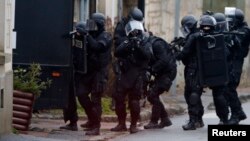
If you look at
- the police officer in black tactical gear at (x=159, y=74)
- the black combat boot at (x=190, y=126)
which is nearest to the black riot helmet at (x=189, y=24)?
the police officer in black tactical gear at (x=159, y=74)

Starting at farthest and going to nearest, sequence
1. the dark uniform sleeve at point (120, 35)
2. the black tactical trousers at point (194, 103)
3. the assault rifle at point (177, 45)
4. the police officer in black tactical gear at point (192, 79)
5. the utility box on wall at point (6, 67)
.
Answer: the assault rifle at point (177, 45) < the black tactical trousers at point (194, 103) < the police officer in black tactical gear at point (192, 79) < the dark uniform sleeve at point (120, 35) < the utility box on wall at point (6, 67)

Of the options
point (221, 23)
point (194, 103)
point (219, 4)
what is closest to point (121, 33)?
point (194, 103)

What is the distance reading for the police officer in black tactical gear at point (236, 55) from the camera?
604 inches

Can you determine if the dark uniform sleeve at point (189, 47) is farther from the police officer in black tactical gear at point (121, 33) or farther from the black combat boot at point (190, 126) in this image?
the black combat boot at point (190, 126)

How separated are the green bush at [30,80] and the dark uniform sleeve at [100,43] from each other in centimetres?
92

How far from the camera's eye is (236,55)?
15.4 metres

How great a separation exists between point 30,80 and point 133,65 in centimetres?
174

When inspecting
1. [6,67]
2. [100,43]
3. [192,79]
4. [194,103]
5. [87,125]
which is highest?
[100,43]

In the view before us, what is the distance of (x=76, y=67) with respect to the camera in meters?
14.3

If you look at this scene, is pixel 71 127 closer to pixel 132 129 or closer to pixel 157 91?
pixel 132 129

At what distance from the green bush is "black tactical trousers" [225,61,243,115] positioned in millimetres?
3248

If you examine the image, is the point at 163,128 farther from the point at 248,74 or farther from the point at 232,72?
the point at 248,74

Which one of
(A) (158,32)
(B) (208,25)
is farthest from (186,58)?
(A) (158,32)

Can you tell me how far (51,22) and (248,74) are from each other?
15.2m
